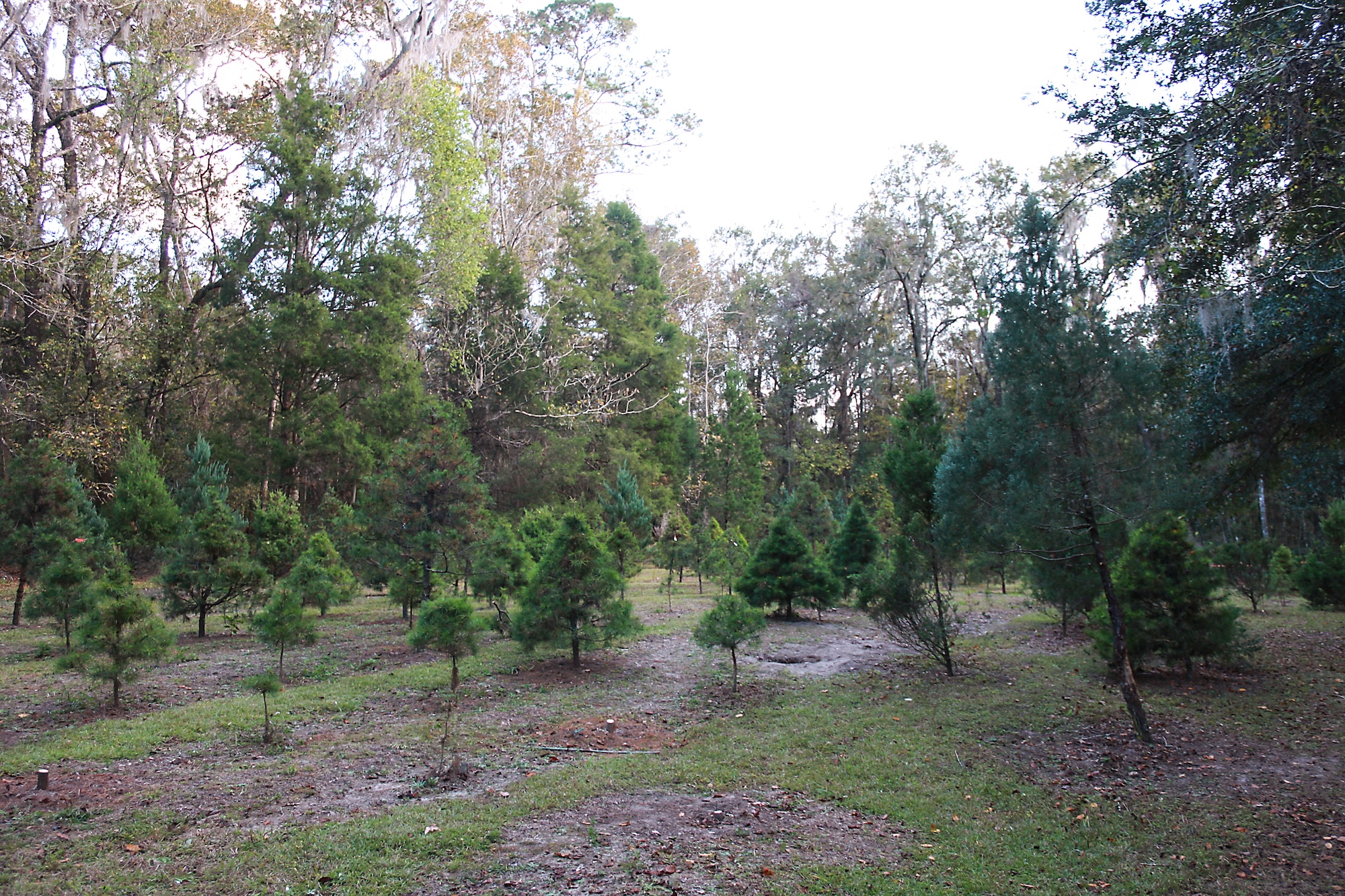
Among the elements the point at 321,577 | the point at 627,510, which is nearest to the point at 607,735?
the point at 321,577

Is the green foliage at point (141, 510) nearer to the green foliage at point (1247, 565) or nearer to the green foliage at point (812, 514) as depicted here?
the green foliage at point (812, 514)

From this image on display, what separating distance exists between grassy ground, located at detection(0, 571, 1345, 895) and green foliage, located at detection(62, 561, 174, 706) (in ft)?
1.84

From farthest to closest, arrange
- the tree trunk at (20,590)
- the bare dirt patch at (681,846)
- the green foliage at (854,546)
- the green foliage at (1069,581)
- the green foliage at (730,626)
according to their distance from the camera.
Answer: the green foliage at (854,546) < the tree trunk at (20,590) < the green foliage at (1069,581) < the green foliage at (730,626) < the bare dirt patch at (681,846)

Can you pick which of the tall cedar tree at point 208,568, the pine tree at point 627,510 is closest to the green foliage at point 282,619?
the tall cedar tree at point 208,568

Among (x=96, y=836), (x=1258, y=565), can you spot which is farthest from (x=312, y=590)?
(x=1258, y=565)

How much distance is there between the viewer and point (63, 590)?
10164mm

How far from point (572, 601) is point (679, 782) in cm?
416

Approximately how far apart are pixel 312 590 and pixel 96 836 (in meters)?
8.74

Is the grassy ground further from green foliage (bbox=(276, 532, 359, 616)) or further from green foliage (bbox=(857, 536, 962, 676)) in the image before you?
green foliage (bbox=(276, 532, 359, 616))

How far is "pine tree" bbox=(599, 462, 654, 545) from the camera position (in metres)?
20.7

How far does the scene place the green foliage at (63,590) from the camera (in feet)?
33.2

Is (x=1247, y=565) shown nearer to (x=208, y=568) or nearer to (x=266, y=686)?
(x=266, y=686)

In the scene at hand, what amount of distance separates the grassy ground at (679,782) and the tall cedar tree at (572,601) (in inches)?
21.9

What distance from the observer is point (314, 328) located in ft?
71.2
